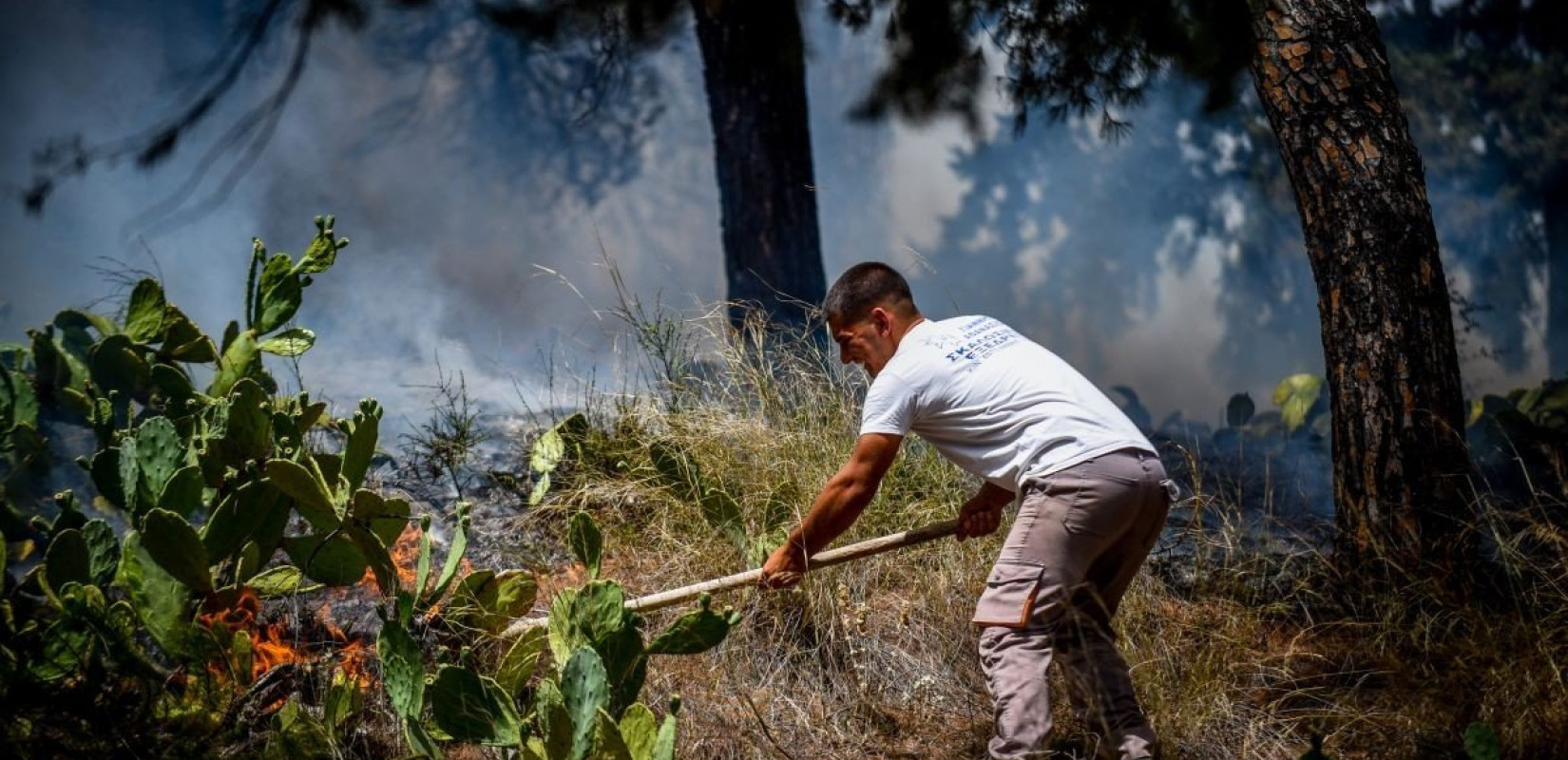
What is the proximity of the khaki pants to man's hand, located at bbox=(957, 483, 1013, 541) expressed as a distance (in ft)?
1.04

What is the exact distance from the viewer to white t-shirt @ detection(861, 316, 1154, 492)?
2.65 meters

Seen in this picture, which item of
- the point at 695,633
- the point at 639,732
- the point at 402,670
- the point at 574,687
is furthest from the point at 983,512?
the point at 402,670

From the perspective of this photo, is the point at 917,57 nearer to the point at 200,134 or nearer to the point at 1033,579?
the point at 200,134

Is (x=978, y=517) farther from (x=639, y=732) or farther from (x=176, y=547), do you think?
(x=176, y=547)

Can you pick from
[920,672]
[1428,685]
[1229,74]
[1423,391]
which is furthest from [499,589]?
[1229,74]

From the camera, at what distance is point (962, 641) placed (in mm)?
3438

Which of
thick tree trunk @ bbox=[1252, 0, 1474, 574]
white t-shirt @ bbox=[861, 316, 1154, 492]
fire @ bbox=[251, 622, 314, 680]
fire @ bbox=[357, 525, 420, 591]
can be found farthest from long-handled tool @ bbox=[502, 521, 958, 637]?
thick tree trunk @ bbox=[1252, 0, 1474, 574]

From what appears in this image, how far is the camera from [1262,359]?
6629mm

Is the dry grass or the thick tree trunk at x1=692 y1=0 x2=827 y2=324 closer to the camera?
the dry grass

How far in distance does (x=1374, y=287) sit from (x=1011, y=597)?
1.73 meters

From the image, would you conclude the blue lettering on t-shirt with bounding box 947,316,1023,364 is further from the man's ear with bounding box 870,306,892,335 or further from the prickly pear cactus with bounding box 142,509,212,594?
the prickly pear cactus with bounding box 142,509,212,594

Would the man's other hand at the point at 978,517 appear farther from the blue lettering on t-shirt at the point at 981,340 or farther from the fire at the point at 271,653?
the fire at the point at 271,653

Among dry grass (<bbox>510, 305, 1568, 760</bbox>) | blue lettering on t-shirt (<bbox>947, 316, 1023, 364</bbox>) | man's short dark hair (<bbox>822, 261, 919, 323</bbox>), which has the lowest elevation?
dry grass (<bbox>510, 305, 1568, 760</bbox>)

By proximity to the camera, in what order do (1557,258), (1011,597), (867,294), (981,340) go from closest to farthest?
(1011,597)
(981,340)
(867,294)
(1557,258)
